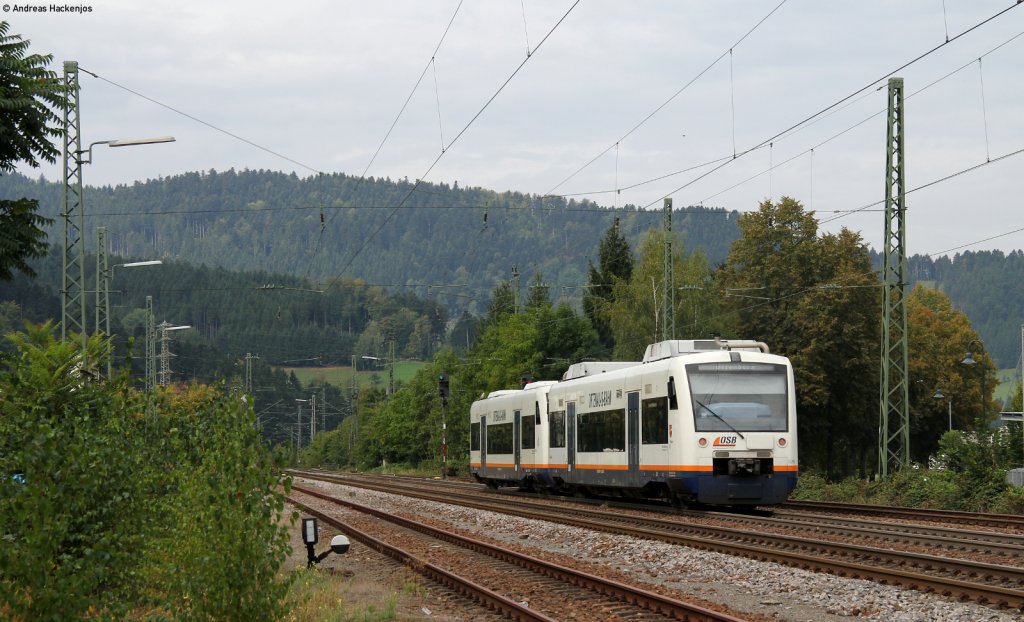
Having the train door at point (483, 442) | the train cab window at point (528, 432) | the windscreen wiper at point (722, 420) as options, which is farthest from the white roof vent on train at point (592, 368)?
the train door at point (483, 442)

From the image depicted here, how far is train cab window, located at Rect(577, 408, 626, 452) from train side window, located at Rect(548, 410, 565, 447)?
1785mm

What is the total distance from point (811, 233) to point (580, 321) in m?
19.2

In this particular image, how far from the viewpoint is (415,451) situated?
91250mm

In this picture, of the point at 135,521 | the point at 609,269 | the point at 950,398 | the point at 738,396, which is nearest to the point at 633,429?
the point at 738,396

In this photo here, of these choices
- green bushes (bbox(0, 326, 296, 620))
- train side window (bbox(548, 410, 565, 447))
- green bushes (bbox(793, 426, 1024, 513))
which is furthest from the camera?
train side window (bbox(548, 410, 565, 447))

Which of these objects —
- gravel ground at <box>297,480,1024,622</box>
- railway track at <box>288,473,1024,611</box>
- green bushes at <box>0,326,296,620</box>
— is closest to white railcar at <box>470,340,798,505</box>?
railway track at <box>288,473,1024,611</box>

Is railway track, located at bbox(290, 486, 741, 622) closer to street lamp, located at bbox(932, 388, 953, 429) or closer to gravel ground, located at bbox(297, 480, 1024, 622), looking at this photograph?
gravel ground, located at bbox(297, 480, 1024, 622)

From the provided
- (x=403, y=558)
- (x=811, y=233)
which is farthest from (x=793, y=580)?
(x=811, y=233)

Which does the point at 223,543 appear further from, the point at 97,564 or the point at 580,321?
the point at 580,321

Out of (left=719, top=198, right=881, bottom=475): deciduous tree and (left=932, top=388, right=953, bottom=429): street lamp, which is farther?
(left=932, top=388, right=953, bottom=429): street lamp

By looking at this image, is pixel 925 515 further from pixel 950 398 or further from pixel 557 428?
pixel 950 398

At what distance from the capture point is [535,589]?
1407 centimetres

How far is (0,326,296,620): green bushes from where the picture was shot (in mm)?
7320

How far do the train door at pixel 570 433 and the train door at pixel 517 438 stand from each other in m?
5.54
